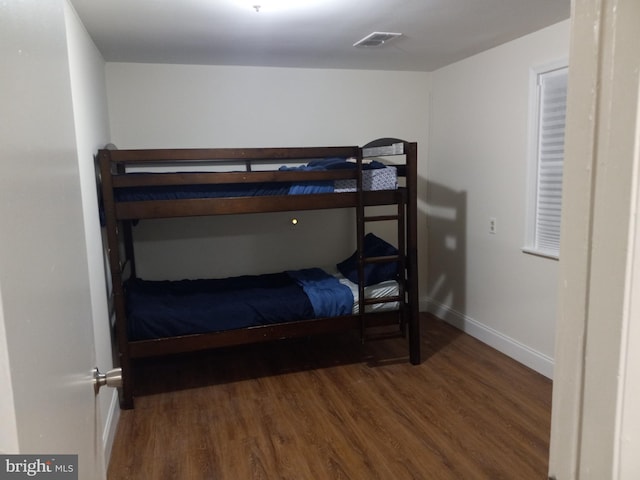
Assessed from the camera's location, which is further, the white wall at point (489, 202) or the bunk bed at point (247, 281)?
the white wall at point (489, 202)

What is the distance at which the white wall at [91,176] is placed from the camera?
2296mm

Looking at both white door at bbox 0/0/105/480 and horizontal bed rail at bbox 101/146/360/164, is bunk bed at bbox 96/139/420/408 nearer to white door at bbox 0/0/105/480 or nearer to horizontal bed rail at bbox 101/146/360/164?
horizontal bed rail at bbox 101/146/360/164

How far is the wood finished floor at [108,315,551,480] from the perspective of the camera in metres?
2.28

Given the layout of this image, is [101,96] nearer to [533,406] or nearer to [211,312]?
[211,312]

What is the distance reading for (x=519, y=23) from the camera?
2.87 meters

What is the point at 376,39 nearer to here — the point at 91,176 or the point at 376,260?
the point at 376,260

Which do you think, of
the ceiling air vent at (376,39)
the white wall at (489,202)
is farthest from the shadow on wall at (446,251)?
the ceiling air vent at (376,39)

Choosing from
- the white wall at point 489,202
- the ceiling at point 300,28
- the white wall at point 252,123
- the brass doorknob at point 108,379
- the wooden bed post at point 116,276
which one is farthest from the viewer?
the white wall at point 252,123

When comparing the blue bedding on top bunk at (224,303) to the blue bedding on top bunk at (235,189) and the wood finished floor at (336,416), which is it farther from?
the blue bedding on top bunk at (235,189)

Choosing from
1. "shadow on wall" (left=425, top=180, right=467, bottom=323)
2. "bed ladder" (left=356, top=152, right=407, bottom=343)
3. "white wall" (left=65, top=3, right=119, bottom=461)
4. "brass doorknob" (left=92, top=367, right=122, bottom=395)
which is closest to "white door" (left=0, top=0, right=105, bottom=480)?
"brass doorknob" (left=92, top=367, right=122, bottom=395)

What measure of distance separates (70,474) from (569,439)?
2.42 ft

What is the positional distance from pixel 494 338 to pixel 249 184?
2288mm

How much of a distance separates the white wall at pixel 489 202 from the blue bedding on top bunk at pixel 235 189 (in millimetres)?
984

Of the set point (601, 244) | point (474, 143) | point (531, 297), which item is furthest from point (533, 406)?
point (601, 244)
